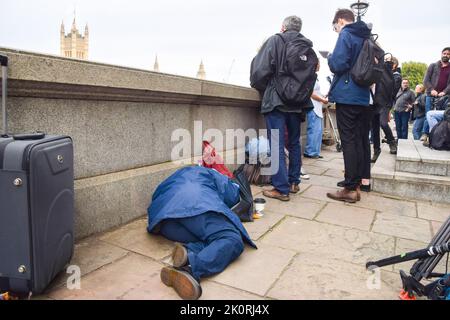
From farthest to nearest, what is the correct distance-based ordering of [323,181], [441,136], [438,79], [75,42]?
1. [75,42]
2. [438,79]
3. [441,136]
4. [323,181]

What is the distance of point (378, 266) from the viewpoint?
2422 millimetres

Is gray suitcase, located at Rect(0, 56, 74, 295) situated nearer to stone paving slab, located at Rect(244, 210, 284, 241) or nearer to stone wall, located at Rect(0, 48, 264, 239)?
stone wall, located at Rect(0, 48, 264, 239)

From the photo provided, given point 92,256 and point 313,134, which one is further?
point 313,134

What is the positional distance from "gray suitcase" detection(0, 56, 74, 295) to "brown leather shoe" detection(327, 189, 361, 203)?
133 inches

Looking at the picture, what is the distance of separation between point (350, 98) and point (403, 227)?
1.53 metres

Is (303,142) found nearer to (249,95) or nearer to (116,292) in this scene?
(249,95)

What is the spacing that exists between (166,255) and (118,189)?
2.84 ft

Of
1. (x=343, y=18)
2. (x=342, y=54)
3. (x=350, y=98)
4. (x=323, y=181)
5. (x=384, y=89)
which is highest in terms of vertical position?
(x=343, y=18)

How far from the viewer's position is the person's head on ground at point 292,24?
4.27m

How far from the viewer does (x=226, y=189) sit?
3102mm

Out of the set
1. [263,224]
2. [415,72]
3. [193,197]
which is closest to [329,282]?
[193,197]

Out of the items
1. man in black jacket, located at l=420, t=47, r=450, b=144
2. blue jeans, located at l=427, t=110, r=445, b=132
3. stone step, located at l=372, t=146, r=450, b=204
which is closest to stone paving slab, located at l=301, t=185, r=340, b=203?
stone step, located at l=372, t=146, r=450, b=204

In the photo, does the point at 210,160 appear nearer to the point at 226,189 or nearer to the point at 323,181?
the point at 226,189

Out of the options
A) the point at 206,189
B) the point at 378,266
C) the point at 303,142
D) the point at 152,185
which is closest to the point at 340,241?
the point at 378,266
